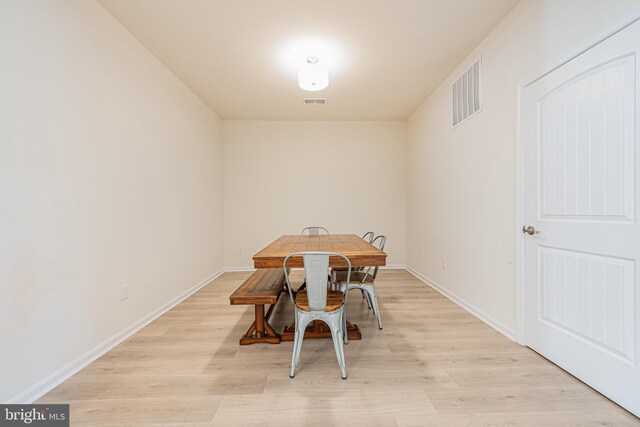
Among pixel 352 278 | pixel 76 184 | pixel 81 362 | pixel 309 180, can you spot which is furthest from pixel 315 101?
pixel 81 362

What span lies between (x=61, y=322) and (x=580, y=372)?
10.8 ft

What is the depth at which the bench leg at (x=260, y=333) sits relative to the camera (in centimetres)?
215

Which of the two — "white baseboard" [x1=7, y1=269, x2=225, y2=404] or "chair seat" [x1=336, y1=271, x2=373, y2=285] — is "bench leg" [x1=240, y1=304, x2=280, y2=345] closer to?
"chair seat" [x1=336, y1=271, x2=373, y2=285]

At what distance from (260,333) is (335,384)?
803mm

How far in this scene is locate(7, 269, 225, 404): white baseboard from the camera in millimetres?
1505

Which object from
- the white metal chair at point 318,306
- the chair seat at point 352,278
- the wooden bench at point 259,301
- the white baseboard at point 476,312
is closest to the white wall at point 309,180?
the white baseboard at point 476,312

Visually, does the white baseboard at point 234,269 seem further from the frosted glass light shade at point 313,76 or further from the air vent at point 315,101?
the frosted glass light shade at point 313,76

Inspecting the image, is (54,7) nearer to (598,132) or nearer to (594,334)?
(598,132)

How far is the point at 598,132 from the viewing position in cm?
152

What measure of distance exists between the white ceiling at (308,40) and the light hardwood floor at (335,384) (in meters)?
2.70

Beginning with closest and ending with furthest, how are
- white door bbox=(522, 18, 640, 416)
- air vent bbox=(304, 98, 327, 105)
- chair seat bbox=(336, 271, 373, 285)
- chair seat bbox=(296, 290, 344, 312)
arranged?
white door bbox=(522, 18, 640, 416) → chair seat bbox=(296, 290, 344, 312) → chair seat bbox=(336, 271, 373, 285) → air vent bbox=(304, 98, 327, 105)

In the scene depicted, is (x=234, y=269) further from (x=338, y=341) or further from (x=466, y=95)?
(x=466, y=95)

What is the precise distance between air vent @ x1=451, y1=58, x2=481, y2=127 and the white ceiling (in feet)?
0.72

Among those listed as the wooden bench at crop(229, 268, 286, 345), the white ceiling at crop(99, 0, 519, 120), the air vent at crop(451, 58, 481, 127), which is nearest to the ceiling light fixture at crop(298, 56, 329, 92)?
the white ceiling at crop(99, 0, 519, 120)
